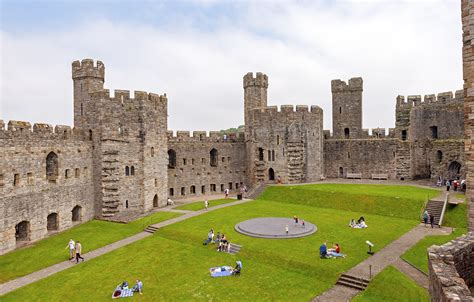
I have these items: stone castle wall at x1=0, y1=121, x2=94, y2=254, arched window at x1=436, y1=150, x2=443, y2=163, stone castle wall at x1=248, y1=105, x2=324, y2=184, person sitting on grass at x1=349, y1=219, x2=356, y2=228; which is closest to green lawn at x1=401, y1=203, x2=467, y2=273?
person sitting on grass at x1=349, y1=219, x2=356, y2=228

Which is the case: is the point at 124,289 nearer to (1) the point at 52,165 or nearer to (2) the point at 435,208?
(1) the point at 52,165

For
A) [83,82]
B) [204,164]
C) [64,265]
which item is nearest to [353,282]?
[64,265]

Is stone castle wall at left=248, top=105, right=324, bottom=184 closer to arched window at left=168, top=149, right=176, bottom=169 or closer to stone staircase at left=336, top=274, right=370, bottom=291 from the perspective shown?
arched window at left=168, top=149, right=176, bottom=169

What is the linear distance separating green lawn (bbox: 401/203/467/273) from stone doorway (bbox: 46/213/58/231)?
2647 cm

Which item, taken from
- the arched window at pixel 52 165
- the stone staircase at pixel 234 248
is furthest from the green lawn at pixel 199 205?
the stone staircase at pixel 234 248

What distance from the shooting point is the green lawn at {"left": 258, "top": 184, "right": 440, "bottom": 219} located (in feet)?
98.2

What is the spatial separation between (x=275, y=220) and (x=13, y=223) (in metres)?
19.7

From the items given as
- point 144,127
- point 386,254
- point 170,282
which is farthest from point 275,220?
point 144,127

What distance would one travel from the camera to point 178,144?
141ft

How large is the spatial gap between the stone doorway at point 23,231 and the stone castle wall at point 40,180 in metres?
0.08

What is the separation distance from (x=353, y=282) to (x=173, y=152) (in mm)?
30238

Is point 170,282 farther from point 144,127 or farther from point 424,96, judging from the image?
point 424,96

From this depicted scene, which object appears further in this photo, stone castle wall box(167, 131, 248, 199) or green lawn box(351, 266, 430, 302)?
stone castle wall box(167, 131, 248, 199)

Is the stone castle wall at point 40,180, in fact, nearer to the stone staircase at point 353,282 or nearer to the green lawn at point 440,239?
the stone staircase at point 353,282
